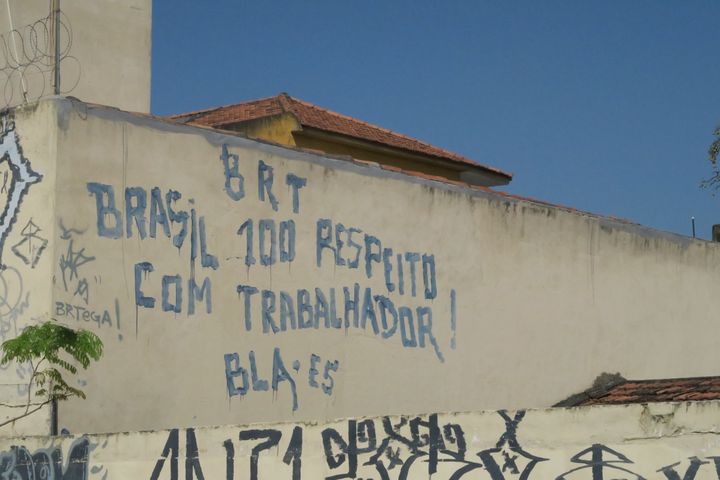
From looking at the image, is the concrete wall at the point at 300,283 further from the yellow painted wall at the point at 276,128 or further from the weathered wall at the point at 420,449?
the yellow painted wall at the point at 276,128

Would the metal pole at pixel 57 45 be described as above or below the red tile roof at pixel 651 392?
above

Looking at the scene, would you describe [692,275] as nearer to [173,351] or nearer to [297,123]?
[297,123]

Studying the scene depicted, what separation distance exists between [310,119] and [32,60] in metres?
4.94

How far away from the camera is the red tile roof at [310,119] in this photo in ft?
51.4

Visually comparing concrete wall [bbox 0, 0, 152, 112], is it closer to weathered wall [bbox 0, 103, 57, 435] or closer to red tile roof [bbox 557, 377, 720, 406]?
weathered wall [bbox 0, 103, 57, 435]

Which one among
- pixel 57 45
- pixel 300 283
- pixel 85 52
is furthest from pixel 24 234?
pixel 85 52

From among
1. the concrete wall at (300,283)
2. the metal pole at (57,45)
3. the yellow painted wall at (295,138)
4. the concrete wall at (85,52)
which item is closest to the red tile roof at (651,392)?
the concrete wall at (300,283)

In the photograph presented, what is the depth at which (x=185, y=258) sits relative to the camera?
9734mm

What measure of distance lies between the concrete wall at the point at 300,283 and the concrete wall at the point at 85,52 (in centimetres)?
254

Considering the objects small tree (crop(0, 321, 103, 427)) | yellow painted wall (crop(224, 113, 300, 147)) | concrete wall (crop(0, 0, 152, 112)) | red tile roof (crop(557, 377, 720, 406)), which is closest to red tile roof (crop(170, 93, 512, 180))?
yellow painted wall (crop(224, 113, 300, 147))

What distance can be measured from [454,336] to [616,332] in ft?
9.86

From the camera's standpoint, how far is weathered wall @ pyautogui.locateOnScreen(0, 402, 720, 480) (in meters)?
7.46

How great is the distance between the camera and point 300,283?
1059 centimetres

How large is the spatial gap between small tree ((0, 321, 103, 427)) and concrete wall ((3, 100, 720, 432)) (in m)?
0.27
